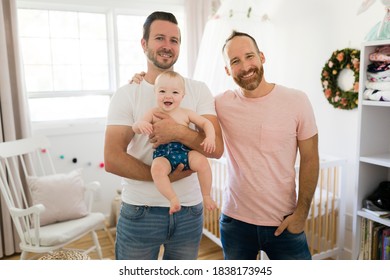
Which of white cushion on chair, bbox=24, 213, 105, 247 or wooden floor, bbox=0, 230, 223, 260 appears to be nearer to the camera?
white cushion on chair, bbox=24, 213, 105, 247

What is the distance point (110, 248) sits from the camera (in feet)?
8.24

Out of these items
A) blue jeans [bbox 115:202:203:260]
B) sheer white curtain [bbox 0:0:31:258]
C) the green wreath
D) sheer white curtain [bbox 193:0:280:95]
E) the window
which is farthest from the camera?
the window

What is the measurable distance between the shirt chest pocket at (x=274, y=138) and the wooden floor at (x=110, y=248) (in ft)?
4.31

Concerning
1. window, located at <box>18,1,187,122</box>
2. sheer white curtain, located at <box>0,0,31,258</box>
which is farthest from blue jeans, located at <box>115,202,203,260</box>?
window, located at <box>18,1,187,122</box>

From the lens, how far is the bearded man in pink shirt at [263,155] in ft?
3.92

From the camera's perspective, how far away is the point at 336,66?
2.23 metres

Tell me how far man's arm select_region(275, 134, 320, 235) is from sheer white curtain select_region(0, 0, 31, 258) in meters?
1.89

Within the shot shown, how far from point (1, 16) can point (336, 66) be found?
80.3 inches

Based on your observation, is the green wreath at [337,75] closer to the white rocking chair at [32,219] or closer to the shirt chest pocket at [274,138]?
the shirt chest pocket at [274,138]

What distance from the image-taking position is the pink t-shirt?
1196 millimetres

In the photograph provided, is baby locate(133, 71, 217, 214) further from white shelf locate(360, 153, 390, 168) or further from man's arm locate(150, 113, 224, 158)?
white shelf locate(360, 153, 390, 168)

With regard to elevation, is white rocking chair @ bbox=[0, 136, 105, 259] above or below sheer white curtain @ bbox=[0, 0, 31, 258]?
below

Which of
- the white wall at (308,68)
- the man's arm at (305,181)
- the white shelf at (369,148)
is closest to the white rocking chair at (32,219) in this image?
the white wall at (308,68)

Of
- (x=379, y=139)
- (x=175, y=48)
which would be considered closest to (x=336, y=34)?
(x=379, y=139)
